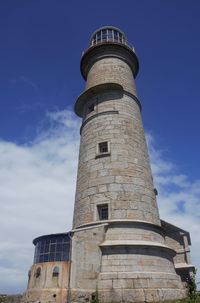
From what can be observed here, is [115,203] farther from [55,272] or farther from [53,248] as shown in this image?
[55,272]

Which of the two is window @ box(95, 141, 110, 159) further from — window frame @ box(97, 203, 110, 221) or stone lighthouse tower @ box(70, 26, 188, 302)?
window frame @ box(97, 203, 110, 221)

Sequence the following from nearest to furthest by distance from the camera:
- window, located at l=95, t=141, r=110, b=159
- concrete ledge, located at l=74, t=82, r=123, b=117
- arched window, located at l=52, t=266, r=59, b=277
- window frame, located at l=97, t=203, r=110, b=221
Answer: arched window, located at l=52, t=266, r=59, b=277 → window frame, located at l=97, t=203, r=110, b=221 → window, located at l=95, t=141, r=110, b=159 → concrete ledge, located at l=74, t=82, r=123, b=117

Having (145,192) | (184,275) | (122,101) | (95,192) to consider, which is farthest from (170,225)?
(122,101)

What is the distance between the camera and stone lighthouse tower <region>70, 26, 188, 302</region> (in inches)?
410

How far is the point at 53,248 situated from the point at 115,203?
3.37m

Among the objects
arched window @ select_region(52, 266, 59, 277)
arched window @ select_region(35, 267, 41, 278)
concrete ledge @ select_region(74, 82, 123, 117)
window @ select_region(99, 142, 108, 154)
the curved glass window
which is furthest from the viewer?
concrete ledge @ select_region(74, 82, 123, 117)

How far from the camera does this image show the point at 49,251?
11461 mm

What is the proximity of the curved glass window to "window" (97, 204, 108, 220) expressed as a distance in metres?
1.95

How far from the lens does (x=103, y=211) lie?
12766 millimetres

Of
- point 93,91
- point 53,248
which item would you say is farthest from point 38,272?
point 93,91

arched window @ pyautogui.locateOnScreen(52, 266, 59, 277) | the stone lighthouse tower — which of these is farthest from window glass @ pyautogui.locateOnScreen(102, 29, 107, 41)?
arched window @ pyautogui.locateOnScreen(52, 266, 59, 277)

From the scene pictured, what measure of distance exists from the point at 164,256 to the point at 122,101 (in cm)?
890

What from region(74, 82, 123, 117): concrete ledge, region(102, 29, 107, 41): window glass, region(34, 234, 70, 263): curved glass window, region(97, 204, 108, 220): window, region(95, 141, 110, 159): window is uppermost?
region(102, 29, 107, 41): window glass

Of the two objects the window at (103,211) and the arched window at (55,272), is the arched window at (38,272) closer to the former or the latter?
the arched window at (55,272)
